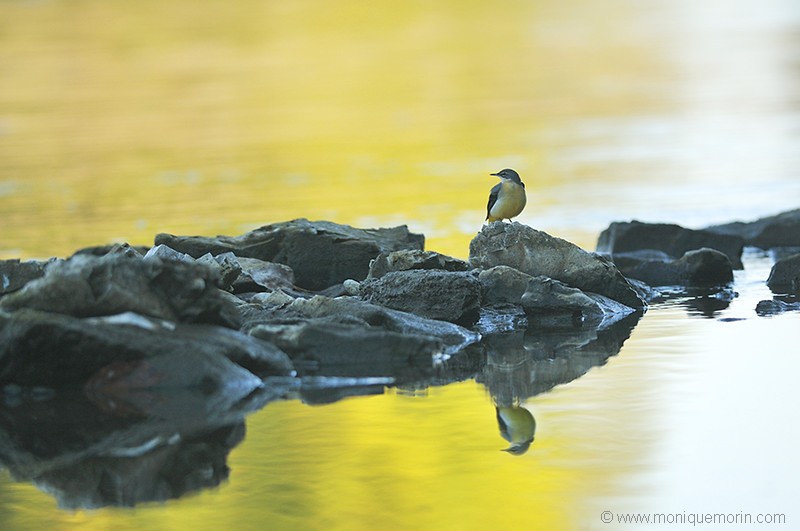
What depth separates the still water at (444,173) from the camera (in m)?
7.72

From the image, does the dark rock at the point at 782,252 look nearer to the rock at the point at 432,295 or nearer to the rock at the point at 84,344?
the rock at the point at 432,295

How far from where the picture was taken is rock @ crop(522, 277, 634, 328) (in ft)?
41.7

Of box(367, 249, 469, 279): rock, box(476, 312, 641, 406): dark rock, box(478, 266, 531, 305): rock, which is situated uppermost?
box(367, 249, 469, 279): rock

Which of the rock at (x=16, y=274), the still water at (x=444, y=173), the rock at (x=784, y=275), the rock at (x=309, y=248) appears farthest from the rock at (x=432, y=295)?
the rock at (x=784, y=275)

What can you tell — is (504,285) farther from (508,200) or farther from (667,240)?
(667,240)

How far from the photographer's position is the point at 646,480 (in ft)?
25.2

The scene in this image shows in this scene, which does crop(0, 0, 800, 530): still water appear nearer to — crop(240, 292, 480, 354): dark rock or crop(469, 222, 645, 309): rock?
crop(469, 222, 645, 309): rock

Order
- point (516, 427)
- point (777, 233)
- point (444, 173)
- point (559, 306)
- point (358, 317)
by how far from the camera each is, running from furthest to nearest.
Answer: point (444, 173) < point (777, 233) < point (559, 306) < point (358, 317) < point (516, 427)

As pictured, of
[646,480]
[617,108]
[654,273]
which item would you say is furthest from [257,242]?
[617,108]

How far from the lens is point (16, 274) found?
12008mm

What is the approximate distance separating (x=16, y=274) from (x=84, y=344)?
2.60 metres

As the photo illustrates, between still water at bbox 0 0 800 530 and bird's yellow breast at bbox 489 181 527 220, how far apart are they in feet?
5.30

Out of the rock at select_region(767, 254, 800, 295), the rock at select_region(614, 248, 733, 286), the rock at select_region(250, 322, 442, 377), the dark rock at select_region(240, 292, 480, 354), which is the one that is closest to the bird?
the rock at select_region(250, 322, 442, 377)

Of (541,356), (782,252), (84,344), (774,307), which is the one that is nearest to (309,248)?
(541,356)
